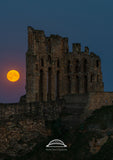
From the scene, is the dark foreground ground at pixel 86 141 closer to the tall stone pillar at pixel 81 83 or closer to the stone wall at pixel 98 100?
the stone wall at pixel 98 100

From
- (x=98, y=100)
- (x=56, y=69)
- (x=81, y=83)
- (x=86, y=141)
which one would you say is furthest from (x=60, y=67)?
(x=86, y=141)

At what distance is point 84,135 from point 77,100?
698cm

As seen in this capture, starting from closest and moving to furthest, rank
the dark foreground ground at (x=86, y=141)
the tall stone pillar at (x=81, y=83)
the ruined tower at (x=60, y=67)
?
the dark foreground ground at (x=86, y=141)
the ruined tower at (x=60, y=67)
the tall stone pillar at (x=81, y=83)

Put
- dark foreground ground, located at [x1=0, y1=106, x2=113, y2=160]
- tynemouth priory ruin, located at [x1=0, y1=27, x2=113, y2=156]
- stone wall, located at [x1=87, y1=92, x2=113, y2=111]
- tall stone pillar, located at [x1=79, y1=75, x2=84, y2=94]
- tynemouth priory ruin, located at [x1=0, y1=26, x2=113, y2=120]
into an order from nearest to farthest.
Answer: dark foreground ground, located at [x1=0, y1=106, x2=113, y2=160] → tynemouth priory ruin, located at [x1=0, y1=27, x2=113, y2=156] → stone wall, located at [x1=87, y1=92, x2=113, y2=111] → tynemouth priory ruin, located at [x1=0, y1=26, x2=113, y2=120] → tall stone pillar, located at [x1=79, y1=75, x2=84, y2=94]

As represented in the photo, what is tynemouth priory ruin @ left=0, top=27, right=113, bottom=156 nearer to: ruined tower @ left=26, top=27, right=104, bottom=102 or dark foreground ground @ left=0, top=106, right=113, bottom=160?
ruined tower @ left=26, top=27, right=104, bottom=102

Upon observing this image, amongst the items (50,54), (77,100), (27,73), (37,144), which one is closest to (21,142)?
(37,144)

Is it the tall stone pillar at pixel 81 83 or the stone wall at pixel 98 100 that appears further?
the tall stone pillar at pixel 81 83

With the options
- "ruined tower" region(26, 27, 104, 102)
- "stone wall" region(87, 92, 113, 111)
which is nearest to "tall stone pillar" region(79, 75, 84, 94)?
"ruined tower" region(26, 27, 104, 102)

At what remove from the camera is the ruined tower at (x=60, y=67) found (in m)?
57.6

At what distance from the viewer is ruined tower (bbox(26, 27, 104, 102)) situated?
189 feet

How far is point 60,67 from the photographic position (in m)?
61.9

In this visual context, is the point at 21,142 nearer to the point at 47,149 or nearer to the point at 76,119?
the point at 47,149

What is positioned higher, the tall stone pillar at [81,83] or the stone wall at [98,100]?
the tall stone pillar at [81,83]

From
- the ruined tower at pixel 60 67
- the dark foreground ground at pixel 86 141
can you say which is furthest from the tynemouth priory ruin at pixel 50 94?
the dark foreground ground at pixel 86 141
